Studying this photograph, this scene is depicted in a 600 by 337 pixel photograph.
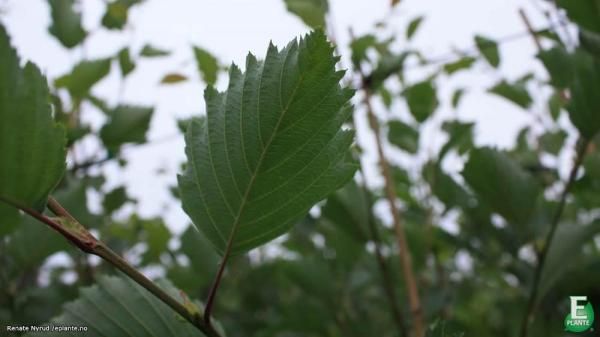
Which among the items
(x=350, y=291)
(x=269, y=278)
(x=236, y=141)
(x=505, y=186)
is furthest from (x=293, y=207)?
(x=269, y=278)

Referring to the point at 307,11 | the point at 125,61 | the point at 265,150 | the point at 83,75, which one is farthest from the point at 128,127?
the point at 265,150

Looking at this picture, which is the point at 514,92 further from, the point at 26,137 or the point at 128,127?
the point at 26,137

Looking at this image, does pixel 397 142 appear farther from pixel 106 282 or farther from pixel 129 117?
pixel 106 282

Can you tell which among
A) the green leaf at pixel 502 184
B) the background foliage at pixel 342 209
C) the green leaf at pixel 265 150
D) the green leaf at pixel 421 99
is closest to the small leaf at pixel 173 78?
the background foliage at pixel 342 209

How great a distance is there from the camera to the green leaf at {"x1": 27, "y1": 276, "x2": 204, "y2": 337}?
55 centimetres

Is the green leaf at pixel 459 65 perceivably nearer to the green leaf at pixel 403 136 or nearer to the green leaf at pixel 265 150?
the green leaf at pixel 403 136

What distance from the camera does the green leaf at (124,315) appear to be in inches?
21.7

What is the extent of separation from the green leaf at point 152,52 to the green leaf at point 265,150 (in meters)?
0.95

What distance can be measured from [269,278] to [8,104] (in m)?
1.25

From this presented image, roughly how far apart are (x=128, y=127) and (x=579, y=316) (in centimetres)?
86

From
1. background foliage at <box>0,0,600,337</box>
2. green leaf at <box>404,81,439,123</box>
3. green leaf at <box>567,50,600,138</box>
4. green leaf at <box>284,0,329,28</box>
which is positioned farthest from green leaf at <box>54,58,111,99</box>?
green leaf at <box>567,50,600,138</box>

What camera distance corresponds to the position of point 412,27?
4.48 ft

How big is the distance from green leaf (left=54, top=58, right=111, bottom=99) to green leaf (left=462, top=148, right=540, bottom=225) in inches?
27.9

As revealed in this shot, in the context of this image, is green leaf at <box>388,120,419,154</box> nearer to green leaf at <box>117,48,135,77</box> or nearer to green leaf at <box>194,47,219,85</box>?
green leaf at <box>194,47,219,85</box>
